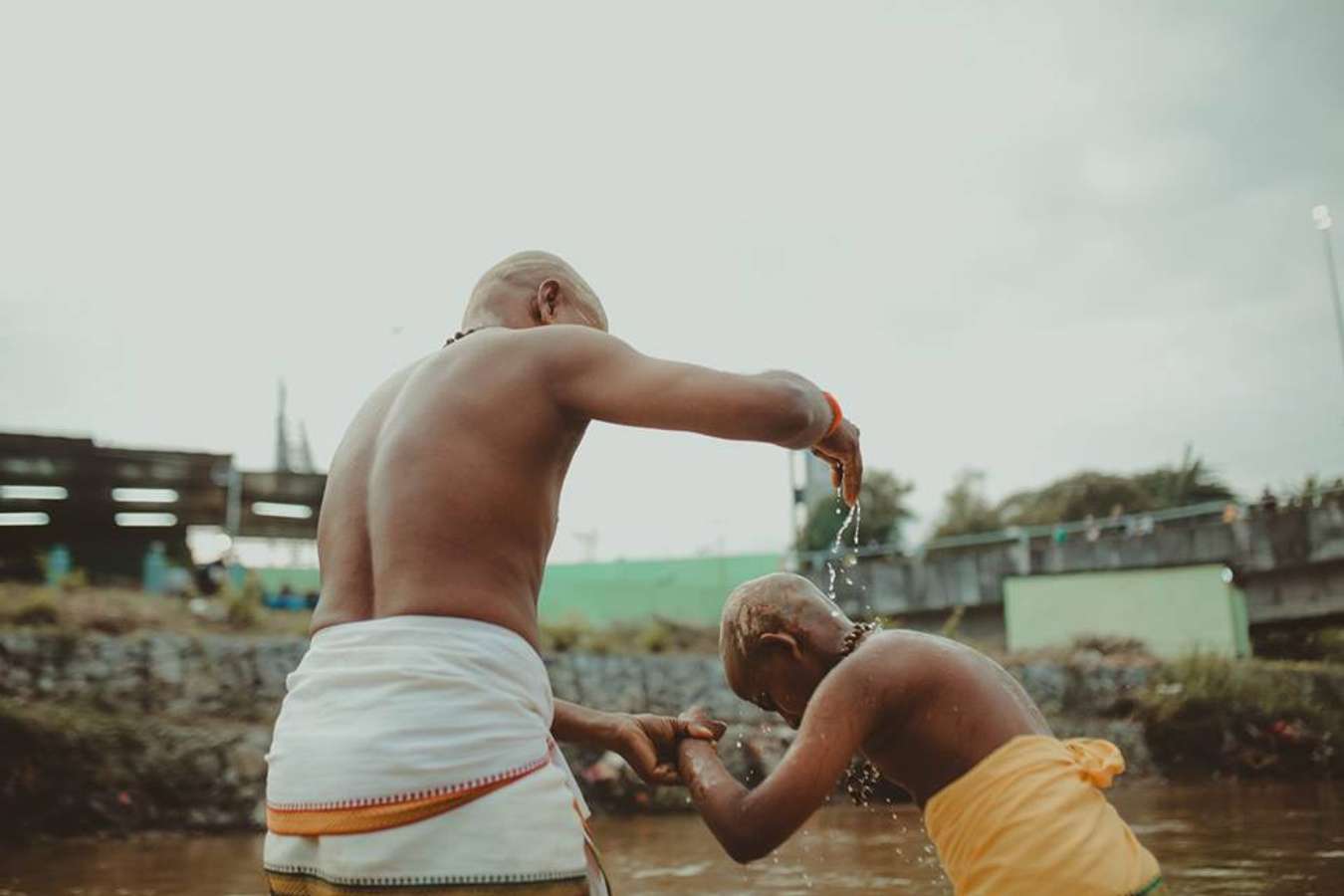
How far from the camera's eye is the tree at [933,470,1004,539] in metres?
42.2

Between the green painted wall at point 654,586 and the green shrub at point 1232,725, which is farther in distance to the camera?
the green painted wall at point 654,586

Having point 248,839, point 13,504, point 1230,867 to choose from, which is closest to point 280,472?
point 13,504

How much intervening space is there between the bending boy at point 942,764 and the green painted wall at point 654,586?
17187 millimetres

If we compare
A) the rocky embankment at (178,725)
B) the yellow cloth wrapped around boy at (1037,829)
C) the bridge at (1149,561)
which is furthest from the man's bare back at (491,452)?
the bridge at (1149,561)

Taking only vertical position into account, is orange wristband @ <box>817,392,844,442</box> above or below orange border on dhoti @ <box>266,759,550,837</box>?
above

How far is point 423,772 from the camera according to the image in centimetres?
153

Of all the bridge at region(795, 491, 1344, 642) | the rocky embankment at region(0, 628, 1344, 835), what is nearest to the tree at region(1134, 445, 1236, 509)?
the bridge at region(795, 491, 1344, 642)

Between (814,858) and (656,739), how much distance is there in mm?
5125

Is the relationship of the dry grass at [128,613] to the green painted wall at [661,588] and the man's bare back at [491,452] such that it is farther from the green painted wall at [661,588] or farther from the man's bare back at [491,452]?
the man's bare back at [491,452]

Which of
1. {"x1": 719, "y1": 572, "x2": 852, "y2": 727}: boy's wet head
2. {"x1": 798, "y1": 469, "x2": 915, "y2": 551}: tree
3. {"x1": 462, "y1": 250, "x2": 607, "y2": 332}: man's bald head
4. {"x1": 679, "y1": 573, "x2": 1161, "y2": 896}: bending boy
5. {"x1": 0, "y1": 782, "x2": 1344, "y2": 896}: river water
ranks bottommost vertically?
{"x1": 0, "y1": 782, "x2": 1344, "y2": 896}: river water

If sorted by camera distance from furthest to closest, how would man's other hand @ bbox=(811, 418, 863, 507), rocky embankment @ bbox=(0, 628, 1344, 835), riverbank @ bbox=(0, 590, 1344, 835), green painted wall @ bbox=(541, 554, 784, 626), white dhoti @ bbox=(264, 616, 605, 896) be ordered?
green painted wall @ bbox=(541, 554, 784, 626), riverbank @ bbox=(0, 590, 1344, 835), rocky embankment @ bbox=(0, 628, 1344, 835), man's other hand @ bbox=(811, 418, 863, 507), white dhoti @ bbox=(264, 616, 605, 896)

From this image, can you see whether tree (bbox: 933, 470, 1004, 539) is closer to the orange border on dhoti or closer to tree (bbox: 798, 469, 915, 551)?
tree (bbox: 798, 469, 915, 551)

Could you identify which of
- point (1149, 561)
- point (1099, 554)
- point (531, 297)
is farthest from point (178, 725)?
point (1149, 561)

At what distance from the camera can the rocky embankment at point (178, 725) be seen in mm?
8375
